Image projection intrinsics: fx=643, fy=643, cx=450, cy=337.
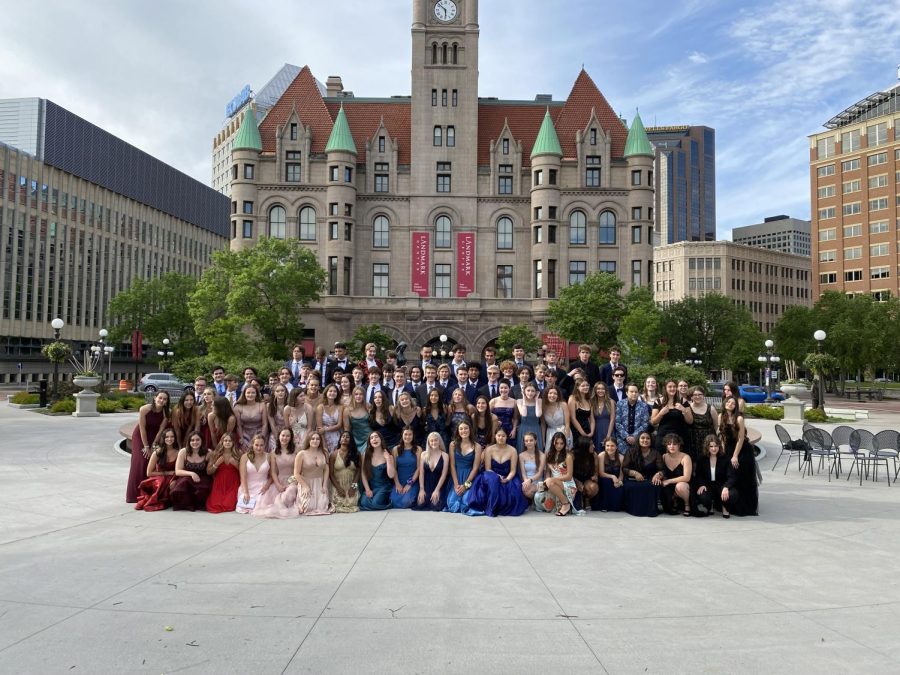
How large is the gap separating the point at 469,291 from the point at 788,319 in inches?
1340

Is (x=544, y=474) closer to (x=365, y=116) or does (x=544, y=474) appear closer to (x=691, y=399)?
(x=691, y=399)

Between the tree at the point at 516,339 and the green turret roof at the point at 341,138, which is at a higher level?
the green turret roof at the point at 341,138

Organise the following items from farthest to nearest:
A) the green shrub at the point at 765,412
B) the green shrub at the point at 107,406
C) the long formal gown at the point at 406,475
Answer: the green shrub at the point at 107,406 → the green shrub at the point at 765,412 → the long formal gown at the point at 406,475

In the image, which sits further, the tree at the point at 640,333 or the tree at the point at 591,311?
the tree at the point at 591,311

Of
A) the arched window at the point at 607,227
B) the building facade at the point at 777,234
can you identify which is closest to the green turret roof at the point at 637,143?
the arched window at the point at 607,227

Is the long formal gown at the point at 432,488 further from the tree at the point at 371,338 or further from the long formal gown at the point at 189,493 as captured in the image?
the tree at the point at 371,338

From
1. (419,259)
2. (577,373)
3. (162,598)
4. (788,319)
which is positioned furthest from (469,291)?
(162,598)

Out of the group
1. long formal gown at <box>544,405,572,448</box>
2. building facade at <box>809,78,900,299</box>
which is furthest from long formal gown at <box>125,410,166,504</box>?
building facade at <box>809,78,900,299</box>

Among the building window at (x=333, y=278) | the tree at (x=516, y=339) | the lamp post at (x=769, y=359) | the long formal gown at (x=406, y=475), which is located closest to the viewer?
the long formal gown at (x=406, y=475)

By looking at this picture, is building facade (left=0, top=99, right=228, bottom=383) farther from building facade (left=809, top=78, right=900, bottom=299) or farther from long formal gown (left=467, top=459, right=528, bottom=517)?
building facade (left=809, top=78, right=900, bottom=299)

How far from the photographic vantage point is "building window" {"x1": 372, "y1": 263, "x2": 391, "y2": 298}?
53844mm

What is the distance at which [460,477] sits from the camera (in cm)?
1077

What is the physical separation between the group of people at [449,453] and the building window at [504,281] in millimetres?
42047

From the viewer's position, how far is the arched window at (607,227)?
53594mm
